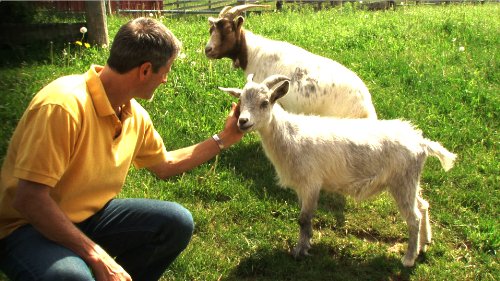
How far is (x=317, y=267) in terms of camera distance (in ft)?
14.7

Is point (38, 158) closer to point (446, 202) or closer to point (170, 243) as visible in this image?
point (170, 243)

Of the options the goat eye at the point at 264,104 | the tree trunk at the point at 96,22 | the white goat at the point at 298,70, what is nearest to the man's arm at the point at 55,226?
the goat eye at the point at 264,104

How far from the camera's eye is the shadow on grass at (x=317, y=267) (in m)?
4.37

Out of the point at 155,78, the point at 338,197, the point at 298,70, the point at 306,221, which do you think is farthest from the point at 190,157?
the point at 298,70

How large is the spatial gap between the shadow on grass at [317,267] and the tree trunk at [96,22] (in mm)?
4537

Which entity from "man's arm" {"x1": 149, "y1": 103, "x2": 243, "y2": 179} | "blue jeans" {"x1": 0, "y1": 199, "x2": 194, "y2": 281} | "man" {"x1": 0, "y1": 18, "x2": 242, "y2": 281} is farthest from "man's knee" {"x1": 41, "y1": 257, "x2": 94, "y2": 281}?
"man's arm" {"x1": 149, "y1": 103, "x2": 243, "y2": 179}

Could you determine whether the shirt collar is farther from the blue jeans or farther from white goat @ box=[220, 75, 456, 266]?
white goat @ box=[220, 75, 456, 266]

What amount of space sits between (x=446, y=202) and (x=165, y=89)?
3.60m

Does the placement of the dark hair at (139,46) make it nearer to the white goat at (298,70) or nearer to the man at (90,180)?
the man at (90,180)

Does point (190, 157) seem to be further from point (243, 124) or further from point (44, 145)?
point (44, 145)

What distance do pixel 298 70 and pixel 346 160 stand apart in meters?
1.81

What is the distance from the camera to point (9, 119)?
5688mm

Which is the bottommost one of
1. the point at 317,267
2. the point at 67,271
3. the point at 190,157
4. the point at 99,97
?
the point at 317,267

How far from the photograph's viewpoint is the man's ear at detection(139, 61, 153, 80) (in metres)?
3.08
